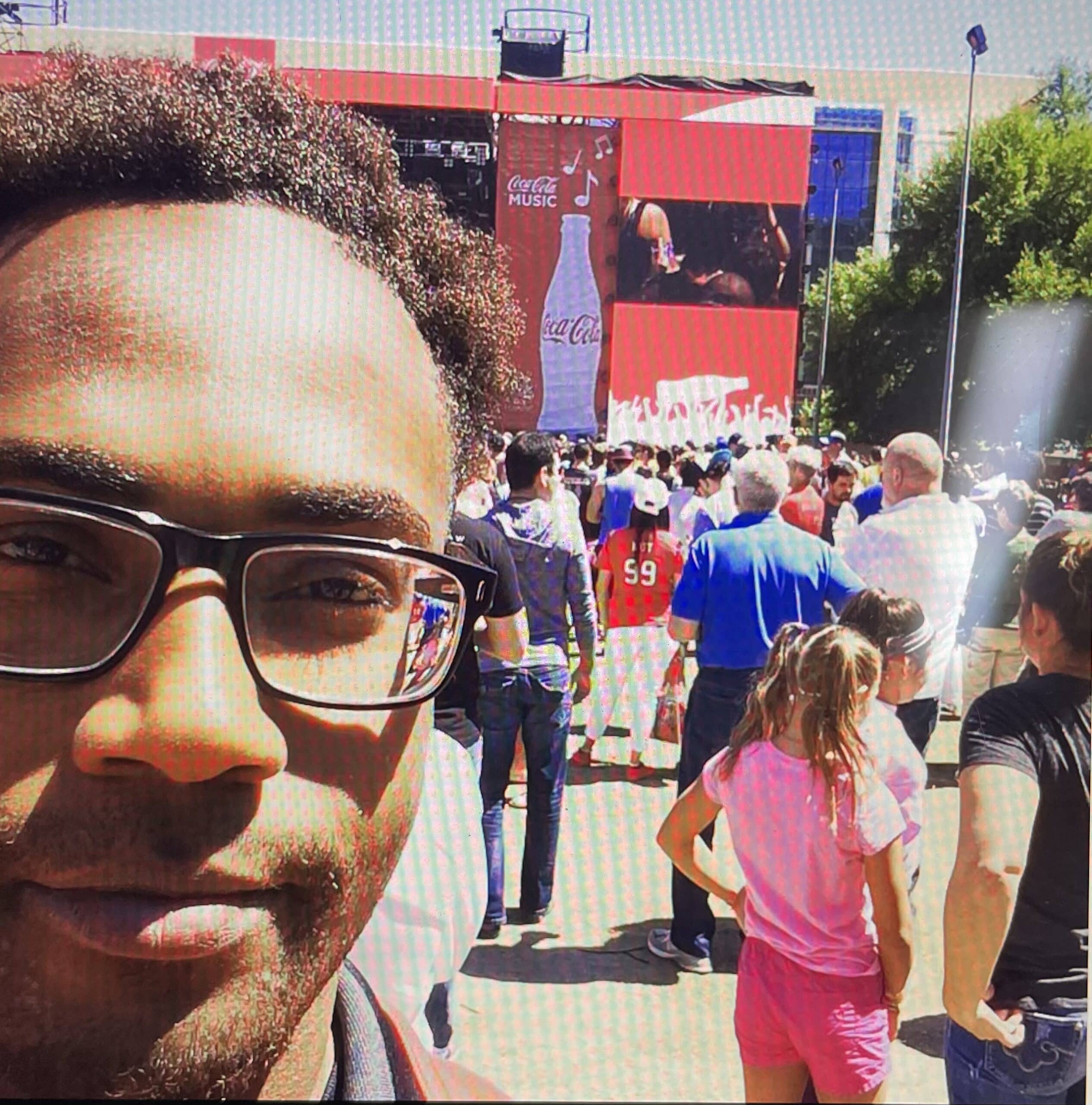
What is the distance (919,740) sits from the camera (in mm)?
986

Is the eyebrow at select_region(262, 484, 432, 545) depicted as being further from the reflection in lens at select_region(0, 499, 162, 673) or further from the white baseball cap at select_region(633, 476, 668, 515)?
the white baseball cap at select_region(633, 476, 668, 515)

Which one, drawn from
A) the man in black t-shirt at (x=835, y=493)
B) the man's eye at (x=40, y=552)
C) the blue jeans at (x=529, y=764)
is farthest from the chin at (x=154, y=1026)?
the man in black t-shirt at (x=835, y=493)

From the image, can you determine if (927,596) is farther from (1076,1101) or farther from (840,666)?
(1076,1101)

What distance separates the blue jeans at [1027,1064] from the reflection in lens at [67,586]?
2.99ft

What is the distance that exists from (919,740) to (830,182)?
51 centimetres

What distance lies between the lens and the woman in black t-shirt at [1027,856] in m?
1.04

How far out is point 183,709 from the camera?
2.00 ft

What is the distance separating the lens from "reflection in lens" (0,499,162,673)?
0.62m

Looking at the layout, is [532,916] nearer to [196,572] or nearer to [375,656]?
[375,656]

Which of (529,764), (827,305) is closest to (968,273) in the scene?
(827,305)

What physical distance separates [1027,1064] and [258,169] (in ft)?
3.76

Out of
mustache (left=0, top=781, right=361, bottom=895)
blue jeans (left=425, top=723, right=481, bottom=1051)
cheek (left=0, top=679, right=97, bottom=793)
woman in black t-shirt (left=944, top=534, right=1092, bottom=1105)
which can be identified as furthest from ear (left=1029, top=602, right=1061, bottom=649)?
cheek (left=0, top=679, right=97, bottom=793)

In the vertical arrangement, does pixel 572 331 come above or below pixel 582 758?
above

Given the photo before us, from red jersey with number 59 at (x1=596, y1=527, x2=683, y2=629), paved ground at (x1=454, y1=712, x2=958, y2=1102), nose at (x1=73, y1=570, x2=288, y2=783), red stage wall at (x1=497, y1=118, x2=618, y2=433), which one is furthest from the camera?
red jersey with number 59 at (x1=596, y1=527, x2=683, y2=629)
